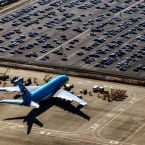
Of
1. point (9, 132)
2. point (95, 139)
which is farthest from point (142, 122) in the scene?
point (9, 132)

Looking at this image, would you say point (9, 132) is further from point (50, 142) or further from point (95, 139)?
point (95, 139)

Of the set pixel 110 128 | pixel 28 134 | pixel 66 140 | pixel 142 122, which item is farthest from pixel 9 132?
pixel 142 122

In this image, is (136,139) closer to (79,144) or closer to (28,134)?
(79,144)

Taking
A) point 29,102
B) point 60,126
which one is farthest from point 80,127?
point 29,102

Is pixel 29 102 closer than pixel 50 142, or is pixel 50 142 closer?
pixel 50 142

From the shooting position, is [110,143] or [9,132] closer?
[110,143]

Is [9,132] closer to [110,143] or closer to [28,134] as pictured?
[28,134]

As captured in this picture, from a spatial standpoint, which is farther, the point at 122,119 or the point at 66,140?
the point at 122,119
